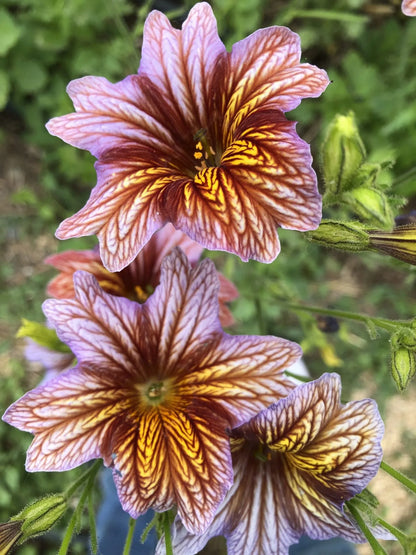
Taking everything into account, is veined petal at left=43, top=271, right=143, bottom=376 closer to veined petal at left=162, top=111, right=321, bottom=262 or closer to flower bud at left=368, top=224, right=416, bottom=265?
veined petal at left=162, top=111, right=321, bottom=262

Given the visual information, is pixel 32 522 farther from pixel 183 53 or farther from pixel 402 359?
pixel 183 53

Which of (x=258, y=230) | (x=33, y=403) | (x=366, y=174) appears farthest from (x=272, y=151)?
(x=33, y=403)

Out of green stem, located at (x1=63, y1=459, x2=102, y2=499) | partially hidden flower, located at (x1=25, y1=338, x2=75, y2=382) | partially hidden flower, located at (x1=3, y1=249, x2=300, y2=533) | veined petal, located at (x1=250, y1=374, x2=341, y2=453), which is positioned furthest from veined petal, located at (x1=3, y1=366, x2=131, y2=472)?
partially hidden flower, located at (x1=25, y1=338, x2=75, y2=382)

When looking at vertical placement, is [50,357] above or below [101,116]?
below

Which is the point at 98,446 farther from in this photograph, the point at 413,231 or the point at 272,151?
the point at 413,231

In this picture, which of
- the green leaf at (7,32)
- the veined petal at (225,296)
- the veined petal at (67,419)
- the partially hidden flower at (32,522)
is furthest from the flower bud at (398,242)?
the green leaf at (7,32)

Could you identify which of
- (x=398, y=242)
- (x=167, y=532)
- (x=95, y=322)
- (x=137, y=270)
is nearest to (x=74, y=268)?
(x=137, y=270)
